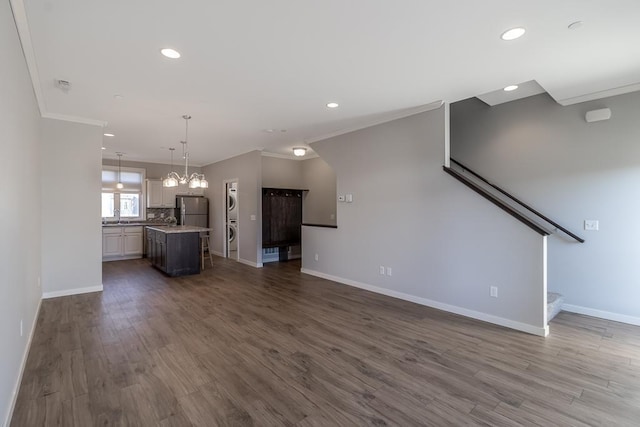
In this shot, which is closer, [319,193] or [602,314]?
[602,314]

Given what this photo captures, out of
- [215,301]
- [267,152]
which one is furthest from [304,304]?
[267,152]

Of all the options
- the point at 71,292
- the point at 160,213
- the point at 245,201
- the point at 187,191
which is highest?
the point at 187,191

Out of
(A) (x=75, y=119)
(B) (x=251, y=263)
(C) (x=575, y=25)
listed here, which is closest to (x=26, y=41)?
(A) (x=75, y=119)

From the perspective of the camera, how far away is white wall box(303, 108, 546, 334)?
3.41 metres

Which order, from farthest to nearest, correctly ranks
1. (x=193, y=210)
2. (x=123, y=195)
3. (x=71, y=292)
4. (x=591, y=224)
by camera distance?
1. (x=193, y=210)
2. (x=123, y=195)
3. (x=71, y=292)
4. (x=591, y=224)

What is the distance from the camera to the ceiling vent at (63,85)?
325 cm

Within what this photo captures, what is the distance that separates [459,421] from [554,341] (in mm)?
1885

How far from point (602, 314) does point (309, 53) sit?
4.53 meters

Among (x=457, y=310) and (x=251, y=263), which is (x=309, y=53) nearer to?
(x=457, y=310)

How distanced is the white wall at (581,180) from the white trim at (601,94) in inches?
2.7

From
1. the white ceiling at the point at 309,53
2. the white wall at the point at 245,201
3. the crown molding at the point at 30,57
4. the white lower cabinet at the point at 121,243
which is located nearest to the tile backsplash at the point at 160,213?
the white lower cabinet at the point at 121,243

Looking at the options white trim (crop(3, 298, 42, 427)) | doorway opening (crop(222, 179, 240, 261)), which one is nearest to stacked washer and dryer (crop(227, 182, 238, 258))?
doorway opening (crop(222, 179, 240, 261))

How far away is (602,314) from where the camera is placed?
3.72 meters

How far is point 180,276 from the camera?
588 cm
